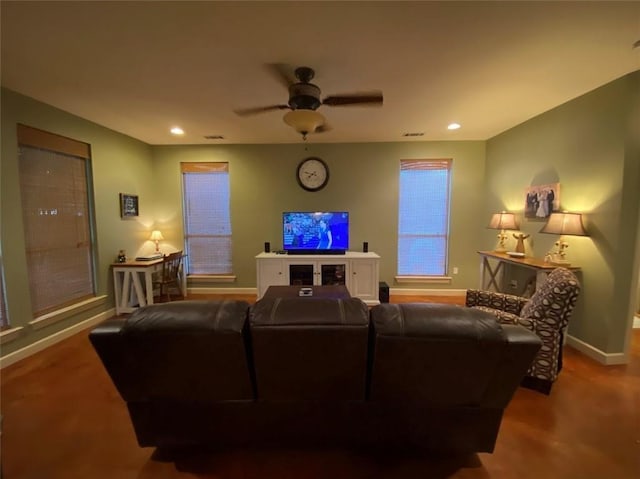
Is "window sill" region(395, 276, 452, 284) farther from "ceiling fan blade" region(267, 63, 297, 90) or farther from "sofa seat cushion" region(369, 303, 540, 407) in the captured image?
"ceiling fan blade" region(267, 63, 297, 90)

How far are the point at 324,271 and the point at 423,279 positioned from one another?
5.81 feet

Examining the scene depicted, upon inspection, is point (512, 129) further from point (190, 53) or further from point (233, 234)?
point (233, 234)

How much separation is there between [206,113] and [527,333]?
351cm

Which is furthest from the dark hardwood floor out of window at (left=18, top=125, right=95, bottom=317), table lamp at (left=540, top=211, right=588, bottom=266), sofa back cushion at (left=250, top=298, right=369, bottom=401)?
table lamp at (left=540, top=211, right=588, bottom=266)

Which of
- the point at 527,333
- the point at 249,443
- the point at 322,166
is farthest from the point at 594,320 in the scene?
the point at 322,166

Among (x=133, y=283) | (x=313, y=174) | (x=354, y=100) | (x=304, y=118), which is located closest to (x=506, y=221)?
(x=354, y=100)

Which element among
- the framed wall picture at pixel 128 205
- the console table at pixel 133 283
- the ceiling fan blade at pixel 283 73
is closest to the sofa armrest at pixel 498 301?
the ceiling fan blade at pixel 283 73

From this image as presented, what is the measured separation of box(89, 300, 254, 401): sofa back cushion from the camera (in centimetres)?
120

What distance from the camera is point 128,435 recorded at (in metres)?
1.71

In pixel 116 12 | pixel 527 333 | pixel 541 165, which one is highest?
pixel 116 12

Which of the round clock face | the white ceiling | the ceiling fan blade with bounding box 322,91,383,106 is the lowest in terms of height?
the round clock face

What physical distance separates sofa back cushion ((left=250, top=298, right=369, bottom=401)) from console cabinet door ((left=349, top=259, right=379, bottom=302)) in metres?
2.84

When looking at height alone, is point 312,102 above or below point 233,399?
above

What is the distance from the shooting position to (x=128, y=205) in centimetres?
396
